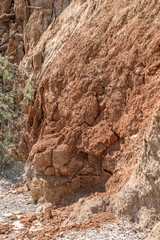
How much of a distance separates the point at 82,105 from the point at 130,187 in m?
1.69

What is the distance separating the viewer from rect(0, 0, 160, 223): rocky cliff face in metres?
3.57

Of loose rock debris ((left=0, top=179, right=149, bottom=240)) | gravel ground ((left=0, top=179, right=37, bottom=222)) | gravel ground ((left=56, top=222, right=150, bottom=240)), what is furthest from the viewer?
gravel ground ((left=0, top=179, right=37, bottom=222))

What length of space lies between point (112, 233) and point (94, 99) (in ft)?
6.79

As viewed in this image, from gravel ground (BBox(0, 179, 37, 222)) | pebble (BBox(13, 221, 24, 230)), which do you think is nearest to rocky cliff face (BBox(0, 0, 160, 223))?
gravel ground (BBox(0, 179, 37, 222))

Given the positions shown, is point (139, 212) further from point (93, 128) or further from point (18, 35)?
point (18, 35)

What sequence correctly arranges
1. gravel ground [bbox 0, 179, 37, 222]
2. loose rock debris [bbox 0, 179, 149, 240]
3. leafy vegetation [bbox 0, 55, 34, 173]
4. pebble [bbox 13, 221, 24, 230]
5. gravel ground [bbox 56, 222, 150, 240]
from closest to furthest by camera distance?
gravel ground [bbox 56, 222, 150, 240] < loose rock debris [bbox 0, 179, 149, 240] < pebble [bbox 13, 221, 24, 230] < gravel ground [bbox 0, 179, 37, 222] < leafy vegetation [bbox 0, 55, 34, 173]

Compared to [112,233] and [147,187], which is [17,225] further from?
[147,187]

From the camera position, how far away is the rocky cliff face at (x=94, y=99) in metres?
3.57

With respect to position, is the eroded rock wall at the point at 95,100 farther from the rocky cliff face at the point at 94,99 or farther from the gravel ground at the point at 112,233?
the gravel ground at the point at 112,233

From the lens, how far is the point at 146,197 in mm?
2744

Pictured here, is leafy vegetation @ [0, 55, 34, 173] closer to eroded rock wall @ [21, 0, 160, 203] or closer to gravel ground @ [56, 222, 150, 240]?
eroded rock wall @ [21, 0, 160, 203]

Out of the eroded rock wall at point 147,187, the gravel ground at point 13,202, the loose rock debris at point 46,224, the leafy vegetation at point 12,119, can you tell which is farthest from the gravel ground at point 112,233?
the leafy vegetation at point 12,119

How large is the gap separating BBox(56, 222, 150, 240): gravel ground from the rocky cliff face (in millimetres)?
659

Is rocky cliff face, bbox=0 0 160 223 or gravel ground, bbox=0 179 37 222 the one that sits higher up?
rocky cliff face, bbox=0 0 160 223
